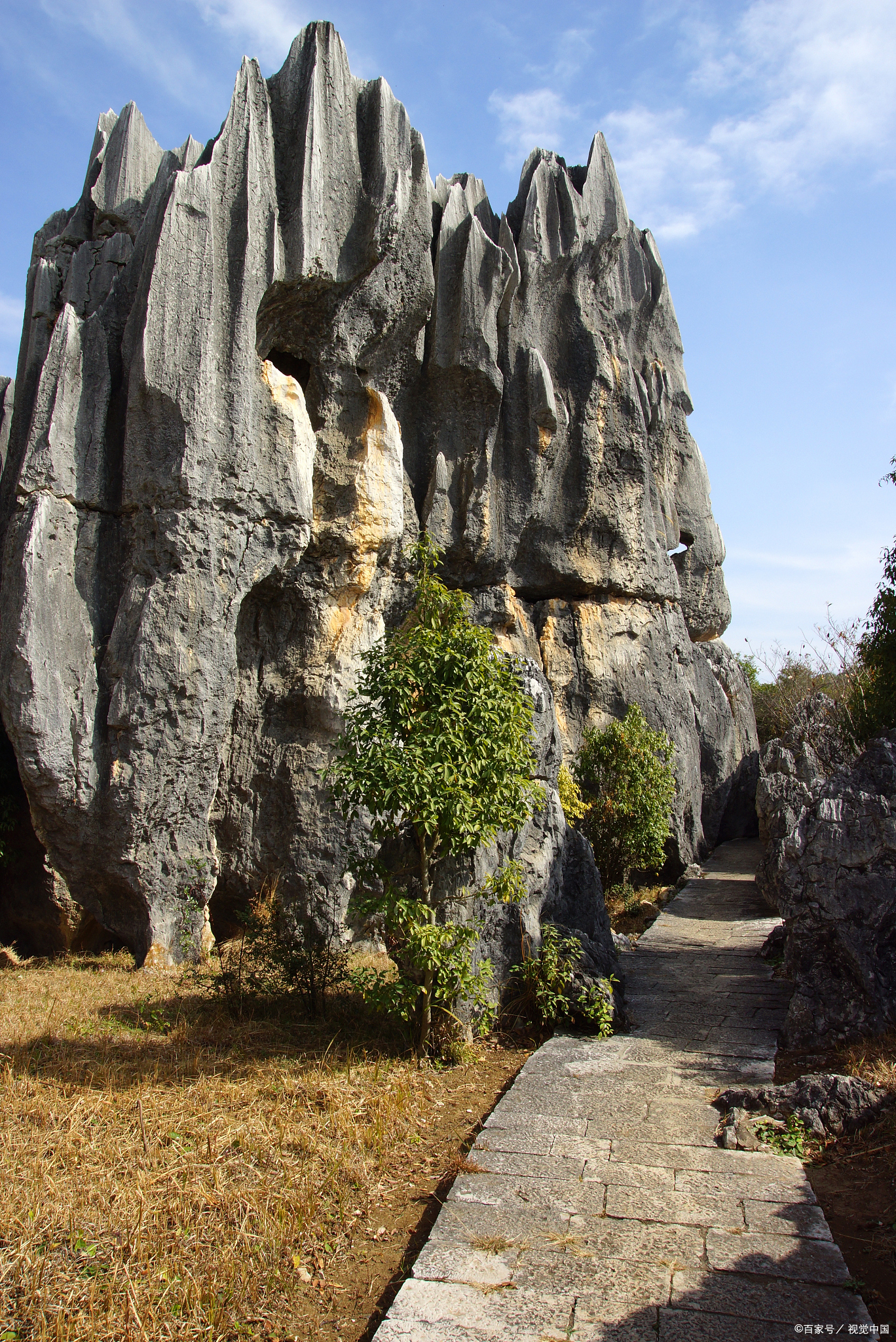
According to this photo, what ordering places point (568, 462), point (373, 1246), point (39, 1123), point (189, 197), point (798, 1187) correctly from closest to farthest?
point (373, 1246) < point (798, 1187) < point (39, 1123) < point (189, 197) < point (568, 462)

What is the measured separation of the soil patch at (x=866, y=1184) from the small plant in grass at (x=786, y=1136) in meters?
0.08

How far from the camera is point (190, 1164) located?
4.43m

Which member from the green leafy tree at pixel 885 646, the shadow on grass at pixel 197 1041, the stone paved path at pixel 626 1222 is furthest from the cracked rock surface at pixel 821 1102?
the green leafy tree at pixel 885 646

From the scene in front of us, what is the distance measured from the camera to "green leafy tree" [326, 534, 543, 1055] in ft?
20.0

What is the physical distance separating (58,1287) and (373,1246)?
136 cm

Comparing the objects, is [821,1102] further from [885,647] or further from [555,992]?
[885,647]

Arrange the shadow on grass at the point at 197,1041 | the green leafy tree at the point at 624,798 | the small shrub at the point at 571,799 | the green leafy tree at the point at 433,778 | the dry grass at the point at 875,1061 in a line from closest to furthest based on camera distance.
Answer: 1. the dry grass at the point at 875,1061
2. the shadow on grass at the point at 197,1041
3. the green leafy tree at the point at 433,778
4. the small shrub at the point at 571,799
5. the green leafy tree at the point at 624,798

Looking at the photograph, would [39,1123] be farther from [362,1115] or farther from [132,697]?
[132,697]

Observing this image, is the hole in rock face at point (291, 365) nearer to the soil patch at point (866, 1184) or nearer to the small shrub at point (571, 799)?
the small shrub at point (571, 799)

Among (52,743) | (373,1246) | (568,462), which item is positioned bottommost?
(373,1246)

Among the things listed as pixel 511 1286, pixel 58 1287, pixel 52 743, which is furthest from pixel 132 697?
pixel 511 1286

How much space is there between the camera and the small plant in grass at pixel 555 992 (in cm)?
698

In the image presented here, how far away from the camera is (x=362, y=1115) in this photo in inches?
205

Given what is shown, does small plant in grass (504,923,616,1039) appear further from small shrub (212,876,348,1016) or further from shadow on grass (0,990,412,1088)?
small shrub (212,876,348,1016)
